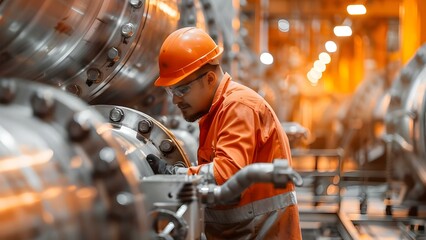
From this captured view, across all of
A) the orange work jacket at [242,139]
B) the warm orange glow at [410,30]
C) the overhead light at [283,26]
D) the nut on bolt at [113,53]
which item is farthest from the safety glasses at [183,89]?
the overhead light at [283,26]

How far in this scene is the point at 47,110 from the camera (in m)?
1.41

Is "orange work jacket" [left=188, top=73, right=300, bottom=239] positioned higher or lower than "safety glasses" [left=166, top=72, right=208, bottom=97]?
lower

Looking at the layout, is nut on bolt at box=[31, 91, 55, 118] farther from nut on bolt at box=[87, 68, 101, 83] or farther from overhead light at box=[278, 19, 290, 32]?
overhead light at box=[278, 19, 290, 32]

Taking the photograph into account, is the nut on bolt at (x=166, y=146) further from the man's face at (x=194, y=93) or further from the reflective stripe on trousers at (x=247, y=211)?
the reflective stripe on trousers at (x=247, y=211)

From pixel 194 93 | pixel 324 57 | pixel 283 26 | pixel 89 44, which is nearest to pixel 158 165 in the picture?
pixel 194 93

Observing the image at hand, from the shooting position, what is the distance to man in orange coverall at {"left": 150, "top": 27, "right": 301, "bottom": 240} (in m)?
2.56

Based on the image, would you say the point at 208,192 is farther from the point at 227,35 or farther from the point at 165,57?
the point at 227,35

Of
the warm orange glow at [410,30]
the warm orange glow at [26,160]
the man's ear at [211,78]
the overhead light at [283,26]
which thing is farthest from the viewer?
the overhead light at [283,26]

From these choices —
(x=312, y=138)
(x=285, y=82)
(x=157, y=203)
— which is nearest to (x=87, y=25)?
(x=157, y=203)

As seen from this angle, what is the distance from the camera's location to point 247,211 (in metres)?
2.64

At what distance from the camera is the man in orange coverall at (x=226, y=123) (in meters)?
2.56

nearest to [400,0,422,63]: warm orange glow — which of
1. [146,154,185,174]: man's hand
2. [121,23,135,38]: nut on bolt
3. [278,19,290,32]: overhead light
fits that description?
[121,23,135,38]: nut on bolt

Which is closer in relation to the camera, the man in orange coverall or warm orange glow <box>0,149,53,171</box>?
warm orange glow <box>0,149,53,171</box>

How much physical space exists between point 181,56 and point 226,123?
0.29 meters
